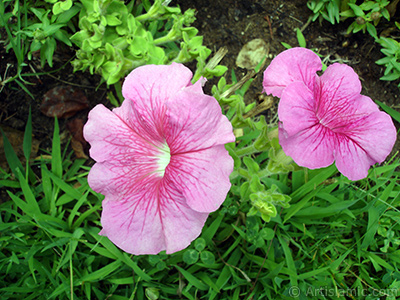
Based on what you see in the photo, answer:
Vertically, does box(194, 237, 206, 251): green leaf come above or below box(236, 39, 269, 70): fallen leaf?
below

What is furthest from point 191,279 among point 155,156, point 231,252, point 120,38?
point 120,38

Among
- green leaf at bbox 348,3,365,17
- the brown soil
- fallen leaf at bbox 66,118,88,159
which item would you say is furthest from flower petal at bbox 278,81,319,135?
fallen leaf at bbox 66,118,88,159

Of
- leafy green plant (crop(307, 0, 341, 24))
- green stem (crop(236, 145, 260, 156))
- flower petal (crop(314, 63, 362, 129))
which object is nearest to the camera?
flower petal (crop(314, 63, 362, 129))

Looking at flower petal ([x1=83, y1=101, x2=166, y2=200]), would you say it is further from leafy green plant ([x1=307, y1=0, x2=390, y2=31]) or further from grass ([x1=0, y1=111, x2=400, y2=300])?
leafy green plant ([x1=307, y1=0, x2=390, y2=31])

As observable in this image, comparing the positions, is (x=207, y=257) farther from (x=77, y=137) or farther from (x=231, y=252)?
(x=77, y=137)

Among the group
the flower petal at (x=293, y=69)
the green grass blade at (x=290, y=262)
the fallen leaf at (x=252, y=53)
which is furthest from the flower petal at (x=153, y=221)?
the fallen leaf at (x=252, y=53)

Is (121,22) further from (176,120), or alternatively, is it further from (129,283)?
(129,283)

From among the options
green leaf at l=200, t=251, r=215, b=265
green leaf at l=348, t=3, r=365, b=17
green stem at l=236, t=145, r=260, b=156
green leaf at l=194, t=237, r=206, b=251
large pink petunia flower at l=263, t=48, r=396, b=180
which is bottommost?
green leaf at l=200, t=251, r=215, b=265

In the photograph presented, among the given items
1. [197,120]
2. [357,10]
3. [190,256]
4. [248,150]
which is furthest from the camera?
[357,10]
